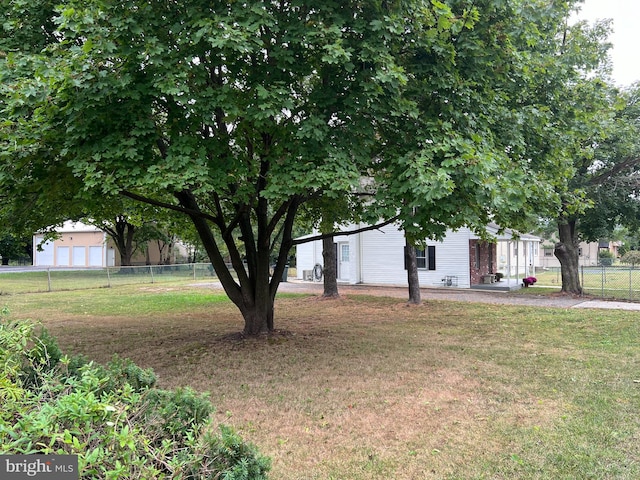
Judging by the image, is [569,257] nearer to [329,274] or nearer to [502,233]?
[329,274]

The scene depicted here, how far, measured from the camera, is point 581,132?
762 cm


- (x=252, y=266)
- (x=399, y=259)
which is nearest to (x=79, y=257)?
(x=399, y=259)

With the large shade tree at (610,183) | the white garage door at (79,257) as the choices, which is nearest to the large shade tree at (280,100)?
the large shade tree at (610,183)

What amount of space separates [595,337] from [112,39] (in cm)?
940

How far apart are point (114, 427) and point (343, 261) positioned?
69.0 feet

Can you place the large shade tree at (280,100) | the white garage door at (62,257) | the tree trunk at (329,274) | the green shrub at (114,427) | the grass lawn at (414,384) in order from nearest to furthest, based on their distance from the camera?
the green shrub at (114,427), the grass lawn at (414,384), the large shade tree at (280,100), the tree trunk at (329,274), the white garage door at (62,257)

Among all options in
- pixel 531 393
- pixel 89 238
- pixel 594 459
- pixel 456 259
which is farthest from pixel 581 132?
pixel 89 238

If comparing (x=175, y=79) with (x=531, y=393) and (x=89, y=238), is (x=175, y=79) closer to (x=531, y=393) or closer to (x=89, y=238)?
(x=531, y=393)

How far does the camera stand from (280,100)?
17.7 ft

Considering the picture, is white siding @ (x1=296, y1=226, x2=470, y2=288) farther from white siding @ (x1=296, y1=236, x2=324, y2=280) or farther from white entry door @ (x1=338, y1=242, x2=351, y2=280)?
white siding @ (x1=296, y1=236, x2=324, y2=280)

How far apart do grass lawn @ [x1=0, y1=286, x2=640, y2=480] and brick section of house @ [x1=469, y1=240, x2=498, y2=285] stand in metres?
7.45

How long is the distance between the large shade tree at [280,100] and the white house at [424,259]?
42.1 feet

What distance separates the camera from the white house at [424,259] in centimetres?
1947

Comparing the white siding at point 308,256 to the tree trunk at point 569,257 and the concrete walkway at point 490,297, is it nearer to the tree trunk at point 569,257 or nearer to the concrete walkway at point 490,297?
the concrete walkway at point 490,297
